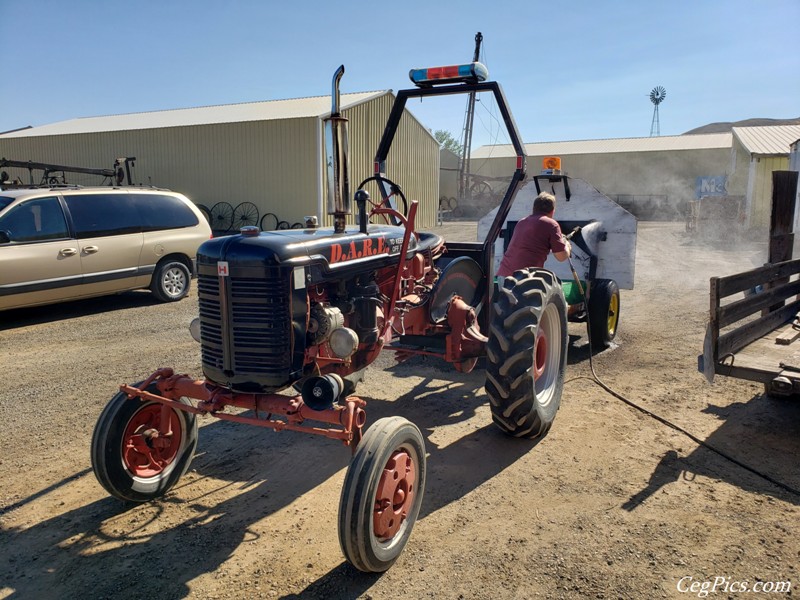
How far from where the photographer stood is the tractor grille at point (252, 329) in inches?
118

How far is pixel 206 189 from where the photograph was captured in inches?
768

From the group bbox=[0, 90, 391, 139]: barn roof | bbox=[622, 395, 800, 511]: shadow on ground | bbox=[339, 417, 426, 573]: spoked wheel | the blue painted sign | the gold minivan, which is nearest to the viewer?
bbox=[339, 417, 426, 573]: spoked wheel

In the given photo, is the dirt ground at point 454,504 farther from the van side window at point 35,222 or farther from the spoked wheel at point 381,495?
the van side window at point 35,222

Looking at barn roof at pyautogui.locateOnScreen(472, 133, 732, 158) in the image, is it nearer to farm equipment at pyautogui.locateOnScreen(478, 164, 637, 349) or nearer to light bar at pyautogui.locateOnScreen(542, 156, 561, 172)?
farm equipment at pyautogui.locateOnScreen(478, 164, 637, 349)

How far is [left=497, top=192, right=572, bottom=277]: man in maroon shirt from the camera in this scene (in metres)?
5.05

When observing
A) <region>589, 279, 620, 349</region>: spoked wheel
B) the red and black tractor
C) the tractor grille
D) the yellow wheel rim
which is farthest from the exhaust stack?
the yellow wheel rim

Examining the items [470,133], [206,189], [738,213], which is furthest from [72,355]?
[470,133]

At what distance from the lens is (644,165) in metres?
39.2

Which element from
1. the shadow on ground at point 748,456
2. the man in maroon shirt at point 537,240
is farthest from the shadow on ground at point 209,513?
the man in maroon shirt at point 537,240

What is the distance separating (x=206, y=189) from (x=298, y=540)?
18004 mm

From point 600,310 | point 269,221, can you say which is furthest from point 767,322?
point 269,221

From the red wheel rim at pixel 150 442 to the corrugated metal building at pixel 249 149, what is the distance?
14.3 m
